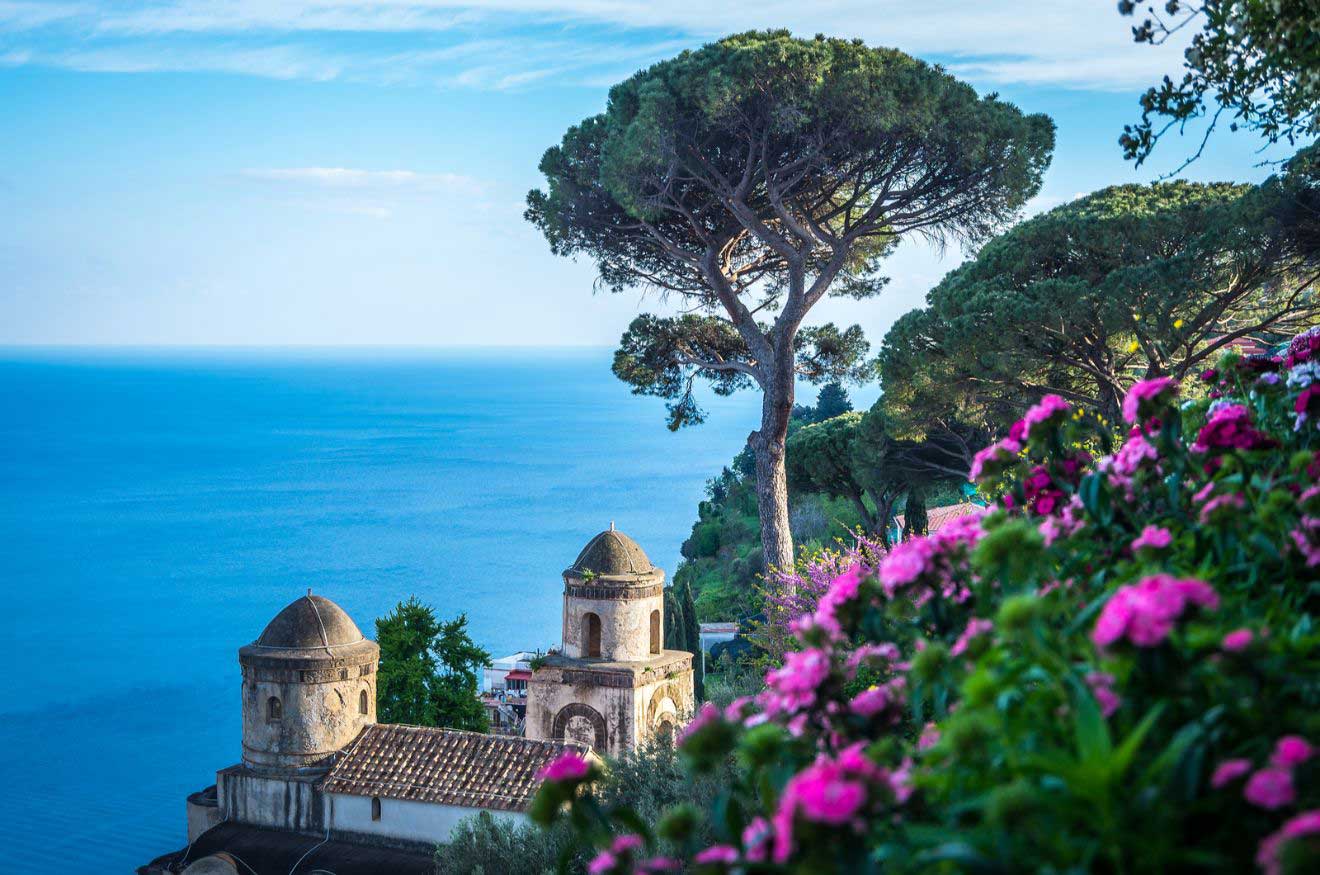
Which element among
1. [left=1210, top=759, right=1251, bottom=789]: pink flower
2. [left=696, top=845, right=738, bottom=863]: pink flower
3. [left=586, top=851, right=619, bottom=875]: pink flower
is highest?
[left=1210, top=759, right=1251, bottom=789]: pink flower

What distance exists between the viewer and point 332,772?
Result: 44.0ft

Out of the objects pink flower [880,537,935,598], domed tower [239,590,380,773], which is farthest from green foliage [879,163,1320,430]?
pink flower [880,537,935,598]

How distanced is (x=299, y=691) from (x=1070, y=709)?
507 inches

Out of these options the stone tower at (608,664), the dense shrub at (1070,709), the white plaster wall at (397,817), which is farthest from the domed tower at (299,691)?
the dense shrub at (1070,709)

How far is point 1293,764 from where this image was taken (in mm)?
1668

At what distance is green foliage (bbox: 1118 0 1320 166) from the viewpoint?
5.66 metres

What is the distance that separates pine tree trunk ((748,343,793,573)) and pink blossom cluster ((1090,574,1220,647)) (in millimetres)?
15389

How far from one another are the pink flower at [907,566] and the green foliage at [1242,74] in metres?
4.12

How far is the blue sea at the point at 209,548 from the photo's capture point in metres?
34.2

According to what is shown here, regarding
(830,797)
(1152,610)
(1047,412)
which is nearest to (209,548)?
(1047,412)

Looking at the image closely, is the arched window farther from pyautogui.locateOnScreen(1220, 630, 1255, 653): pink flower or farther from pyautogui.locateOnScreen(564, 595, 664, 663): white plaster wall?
pyautogui.locateOnScreen(1220, 630, 1255, 653): pink flower

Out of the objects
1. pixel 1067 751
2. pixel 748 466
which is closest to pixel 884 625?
pixel 1067 751

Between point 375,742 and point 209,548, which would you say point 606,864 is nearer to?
point 375,742

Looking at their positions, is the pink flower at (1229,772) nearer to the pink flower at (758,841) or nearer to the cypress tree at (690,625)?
the pink flower at (758,841)
